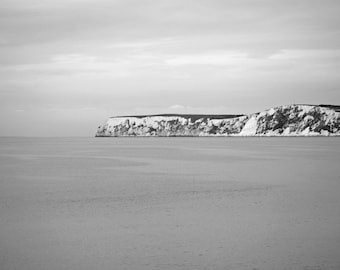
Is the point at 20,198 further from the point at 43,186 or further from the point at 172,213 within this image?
the point at 172,213

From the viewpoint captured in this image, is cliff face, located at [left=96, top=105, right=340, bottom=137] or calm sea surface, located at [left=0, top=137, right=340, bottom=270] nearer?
calm sea surface, located at [left=0, top=137, right=340, bottom=270]

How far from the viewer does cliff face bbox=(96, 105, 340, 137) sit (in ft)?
397

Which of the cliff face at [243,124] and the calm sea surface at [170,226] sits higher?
the cliff face at [243,124]

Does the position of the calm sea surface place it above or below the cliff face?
below

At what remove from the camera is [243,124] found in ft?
455

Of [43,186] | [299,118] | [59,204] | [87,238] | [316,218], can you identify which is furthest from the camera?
[299,118]

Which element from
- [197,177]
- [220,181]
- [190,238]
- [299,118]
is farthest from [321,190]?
[299,118]

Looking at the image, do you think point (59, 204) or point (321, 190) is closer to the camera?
point (59, 204)

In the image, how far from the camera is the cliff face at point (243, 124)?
121 metres

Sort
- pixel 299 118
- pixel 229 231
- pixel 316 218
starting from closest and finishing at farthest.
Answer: pixel 229 231
pixel 316 218
pixel 299 118

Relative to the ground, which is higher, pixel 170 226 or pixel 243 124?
pixel 243 124

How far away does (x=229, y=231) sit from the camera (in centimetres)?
959

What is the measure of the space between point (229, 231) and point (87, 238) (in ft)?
9.54

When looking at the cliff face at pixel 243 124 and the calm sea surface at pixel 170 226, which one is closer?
the calm sea surface at pixel 170 226
